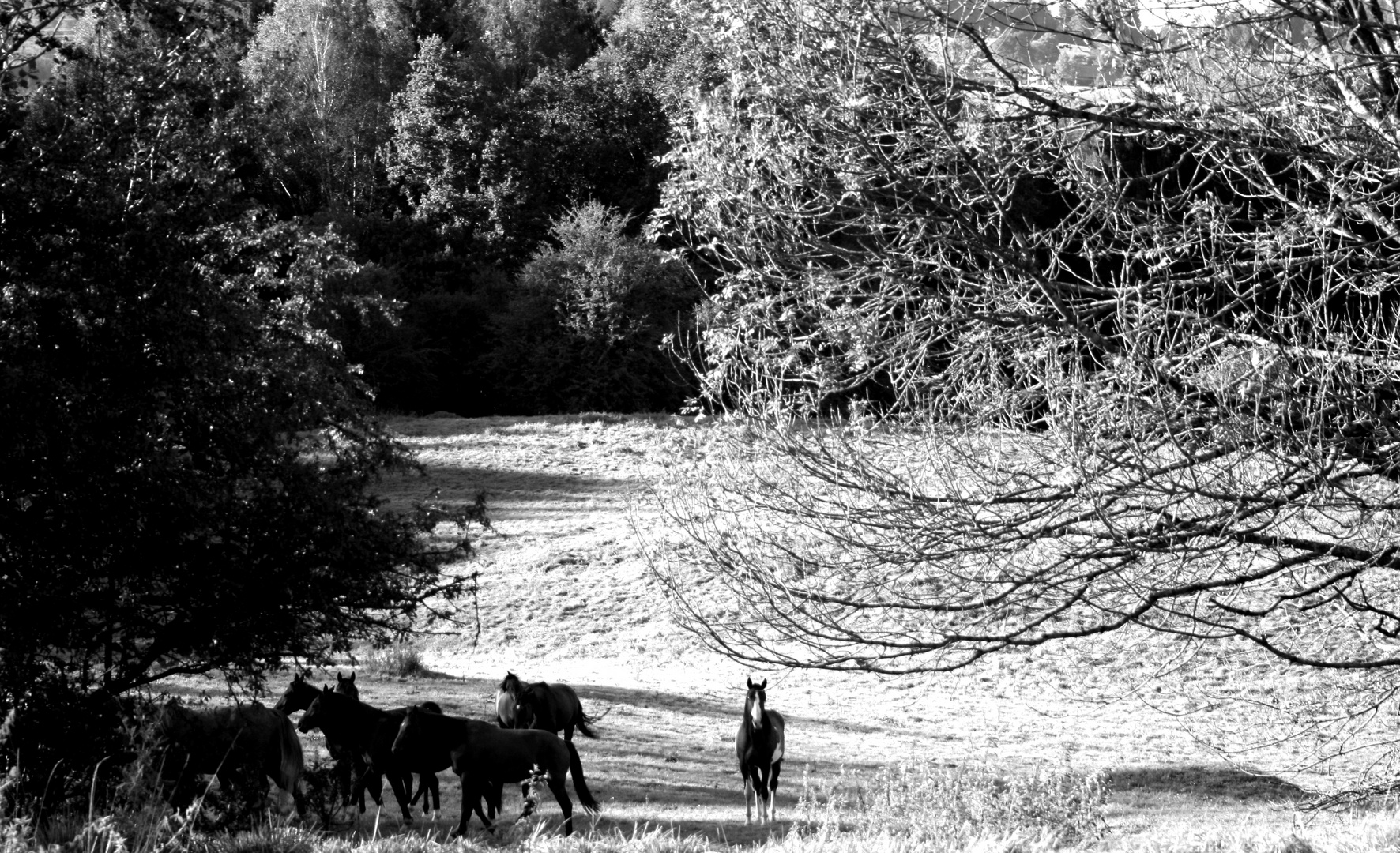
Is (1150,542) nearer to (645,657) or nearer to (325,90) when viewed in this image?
(645,657)

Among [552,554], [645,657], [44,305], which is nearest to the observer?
[44,305]

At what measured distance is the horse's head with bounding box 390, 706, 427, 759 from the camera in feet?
32.4

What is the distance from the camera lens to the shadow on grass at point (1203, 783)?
13367mm

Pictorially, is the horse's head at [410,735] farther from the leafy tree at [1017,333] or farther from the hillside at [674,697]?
the leafy tree at [1017,333]

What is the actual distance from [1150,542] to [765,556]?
6.14ft

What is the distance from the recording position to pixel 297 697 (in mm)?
11602

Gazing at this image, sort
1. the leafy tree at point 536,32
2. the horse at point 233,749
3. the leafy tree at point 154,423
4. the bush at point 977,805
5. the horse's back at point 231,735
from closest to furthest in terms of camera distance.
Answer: the bush at point 977,805 < the leafy tree at point 154,423 < the horse at point 233,749 < the horse's back at point 231,735 < the leafy tree at point 536,32

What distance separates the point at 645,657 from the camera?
68.8 ft

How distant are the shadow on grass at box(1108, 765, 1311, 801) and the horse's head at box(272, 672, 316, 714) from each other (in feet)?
25.3

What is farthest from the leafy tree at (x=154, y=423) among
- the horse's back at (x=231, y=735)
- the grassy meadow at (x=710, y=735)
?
the grassy meadow at (x=710, y=735)

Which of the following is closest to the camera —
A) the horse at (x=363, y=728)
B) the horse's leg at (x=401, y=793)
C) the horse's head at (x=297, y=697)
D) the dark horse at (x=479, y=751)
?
the dark horse at (x=479, y=751)

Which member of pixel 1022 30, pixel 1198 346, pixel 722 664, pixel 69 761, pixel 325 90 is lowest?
pixel 722 664

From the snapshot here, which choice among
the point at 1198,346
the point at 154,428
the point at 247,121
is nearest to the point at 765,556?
the point at 1198,346

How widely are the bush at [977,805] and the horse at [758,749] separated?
0.72 metres
